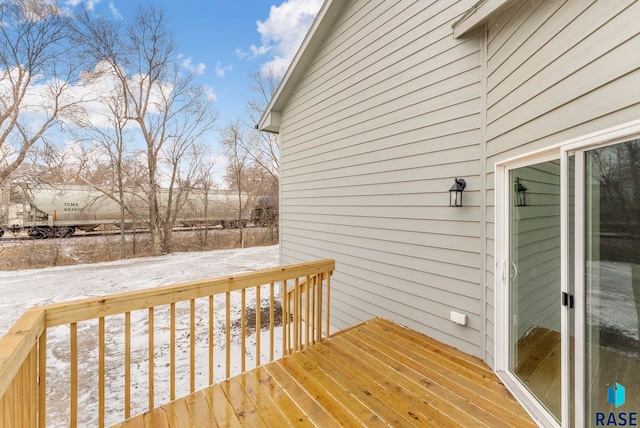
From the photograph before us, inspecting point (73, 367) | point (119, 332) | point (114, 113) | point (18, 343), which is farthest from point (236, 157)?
point (18, 343)

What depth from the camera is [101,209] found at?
1260cm

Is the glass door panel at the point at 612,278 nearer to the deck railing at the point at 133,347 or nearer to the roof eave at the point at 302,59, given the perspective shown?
the deck railing at the point at 133,347

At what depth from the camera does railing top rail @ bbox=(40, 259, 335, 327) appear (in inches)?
64.4

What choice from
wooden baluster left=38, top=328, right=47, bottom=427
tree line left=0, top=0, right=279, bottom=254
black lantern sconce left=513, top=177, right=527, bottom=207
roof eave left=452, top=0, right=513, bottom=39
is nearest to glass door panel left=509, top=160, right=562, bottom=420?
black lantern sconce left=513, top=177, right=527, bottom=207

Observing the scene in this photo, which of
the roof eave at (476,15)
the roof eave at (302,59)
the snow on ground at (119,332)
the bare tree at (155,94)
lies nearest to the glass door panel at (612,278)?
the roof eave at (476,15)

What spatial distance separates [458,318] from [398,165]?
5.95 ft

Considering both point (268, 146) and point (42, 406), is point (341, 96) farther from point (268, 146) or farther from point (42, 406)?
point (268, 146)

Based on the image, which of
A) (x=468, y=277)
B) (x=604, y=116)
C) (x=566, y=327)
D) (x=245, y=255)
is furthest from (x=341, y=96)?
(x=245, y=255)

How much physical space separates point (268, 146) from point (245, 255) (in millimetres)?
5393

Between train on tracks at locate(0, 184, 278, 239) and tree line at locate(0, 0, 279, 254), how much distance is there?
1.26ft

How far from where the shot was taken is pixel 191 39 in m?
10.3

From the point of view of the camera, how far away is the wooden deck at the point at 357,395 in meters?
1.94

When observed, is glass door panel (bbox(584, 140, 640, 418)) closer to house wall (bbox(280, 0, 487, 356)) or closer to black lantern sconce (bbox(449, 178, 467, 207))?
house wall (bbox(280, 0, 487, 356))

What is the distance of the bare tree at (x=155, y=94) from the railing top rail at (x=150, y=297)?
10.6 meters
